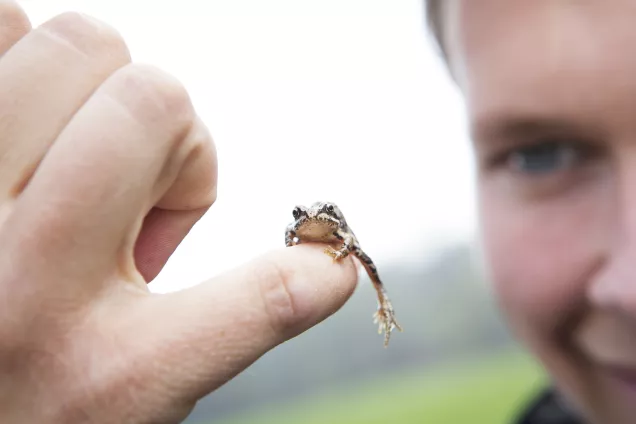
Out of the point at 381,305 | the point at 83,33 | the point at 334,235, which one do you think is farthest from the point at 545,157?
the point at 83,33

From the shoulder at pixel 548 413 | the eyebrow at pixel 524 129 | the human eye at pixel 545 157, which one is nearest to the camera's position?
the eyebrow at pixel 524 129

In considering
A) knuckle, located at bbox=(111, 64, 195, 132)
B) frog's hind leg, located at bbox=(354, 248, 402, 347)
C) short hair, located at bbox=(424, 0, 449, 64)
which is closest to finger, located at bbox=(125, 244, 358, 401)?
knuckle, located at bbox=(111, 64, 195, 132)

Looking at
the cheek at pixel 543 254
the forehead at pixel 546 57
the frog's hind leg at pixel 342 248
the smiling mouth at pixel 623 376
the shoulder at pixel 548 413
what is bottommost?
the shoulder at pixel 548 413

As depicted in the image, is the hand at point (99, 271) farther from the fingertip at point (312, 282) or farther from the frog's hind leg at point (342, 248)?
the frog's hind leg at point (342, 248)

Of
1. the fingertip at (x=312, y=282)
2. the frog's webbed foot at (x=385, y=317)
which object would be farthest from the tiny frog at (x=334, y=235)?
the fingertip at (x=312, y=282)

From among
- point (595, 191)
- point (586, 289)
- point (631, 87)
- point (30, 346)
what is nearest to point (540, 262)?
point (586, 289)

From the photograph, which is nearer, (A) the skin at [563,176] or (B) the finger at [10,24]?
(B) the finger at [10,24]
